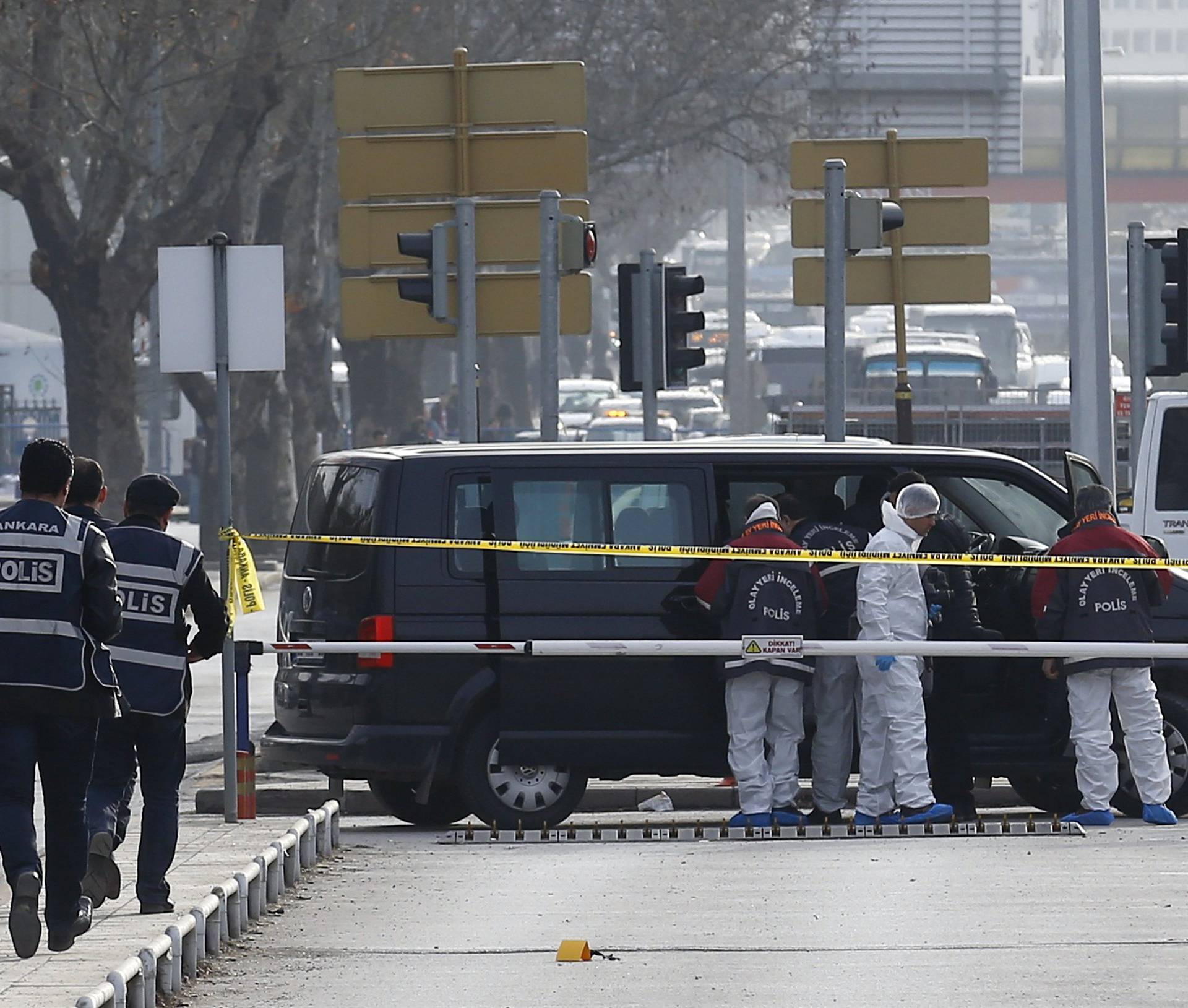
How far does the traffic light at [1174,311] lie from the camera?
16.1m

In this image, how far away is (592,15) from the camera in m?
35.2

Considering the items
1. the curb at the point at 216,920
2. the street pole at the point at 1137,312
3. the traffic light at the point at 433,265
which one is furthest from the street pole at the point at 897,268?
the curb at the point at 216,920

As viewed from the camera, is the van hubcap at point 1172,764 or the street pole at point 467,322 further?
the street pole at point 467,322

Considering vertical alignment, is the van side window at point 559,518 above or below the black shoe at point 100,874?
above

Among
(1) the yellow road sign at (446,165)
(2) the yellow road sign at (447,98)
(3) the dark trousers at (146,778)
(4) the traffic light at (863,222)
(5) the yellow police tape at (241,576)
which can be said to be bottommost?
(3) the dark trousers at (146,778)

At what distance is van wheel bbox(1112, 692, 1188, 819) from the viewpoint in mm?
12047

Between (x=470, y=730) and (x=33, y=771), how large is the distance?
3805mm

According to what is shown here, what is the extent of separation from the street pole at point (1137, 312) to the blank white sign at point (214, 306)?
21.0 feet

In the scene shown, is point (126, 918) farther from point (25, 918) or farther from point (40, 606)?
point (40, 606)

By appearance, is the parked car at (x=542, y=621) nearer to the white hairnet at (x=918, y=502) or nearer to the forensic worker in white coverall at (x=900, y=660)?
the forensic worker in white coverall at (x=900, y=660)

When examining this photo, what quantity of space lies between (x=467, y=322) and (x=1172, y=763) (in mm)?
4657

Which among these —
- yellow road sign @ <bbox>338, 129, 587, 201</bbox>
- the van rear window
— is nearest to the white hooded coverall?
the van rear window

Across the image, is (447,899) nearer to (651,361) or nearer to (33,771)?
(33,771)

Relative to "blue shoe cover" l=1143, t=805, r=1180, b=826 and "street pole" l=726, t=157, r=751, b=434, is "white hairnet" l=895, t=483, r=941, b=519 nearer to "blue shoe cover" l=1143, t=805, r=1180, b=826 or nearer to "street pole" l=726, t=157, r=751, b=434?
"blue shoe cover" l=1143, t=805, r=1180, b=826
